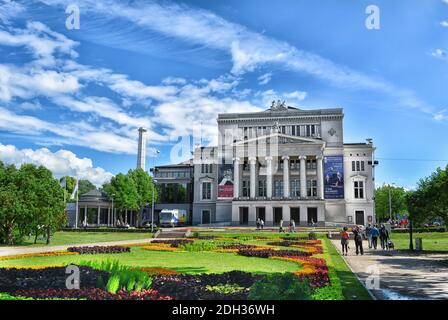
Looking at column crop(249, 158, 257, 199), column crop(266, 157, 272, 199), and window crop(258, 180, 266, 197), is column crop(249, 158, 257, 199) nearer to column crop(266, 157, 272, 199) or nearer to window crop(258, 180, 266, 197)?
column crop(266, 157, 272, 199)

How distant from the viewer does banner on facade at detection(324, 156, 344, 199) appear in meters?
70.3

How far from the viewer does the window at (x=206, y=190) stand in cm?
8088

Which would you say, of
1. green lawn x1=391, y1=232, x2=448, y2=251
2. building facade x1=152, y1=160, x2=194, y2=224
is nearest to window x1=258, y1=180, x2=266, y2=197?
building facade x1=152, y1=160, x2=194, y2=224

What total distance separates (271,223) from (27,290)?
6180cm

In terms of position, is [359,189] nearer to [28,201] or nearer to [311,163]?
[311,163]

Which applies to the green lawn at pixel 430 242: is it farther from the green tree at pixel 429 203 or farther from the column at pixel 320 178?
the column at pixel 320 178

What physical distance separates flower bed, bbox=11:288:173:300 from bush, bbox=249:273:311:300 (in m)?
2.13

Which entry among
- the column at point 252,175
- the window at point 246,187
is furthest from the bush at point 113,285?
the window at point 246,187

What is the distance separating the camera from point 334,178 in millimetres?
70438

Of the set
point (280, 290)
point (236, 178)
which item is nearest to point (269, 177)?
point (236, 178)

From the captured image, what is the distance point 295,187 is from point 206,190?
17908 millimetres
